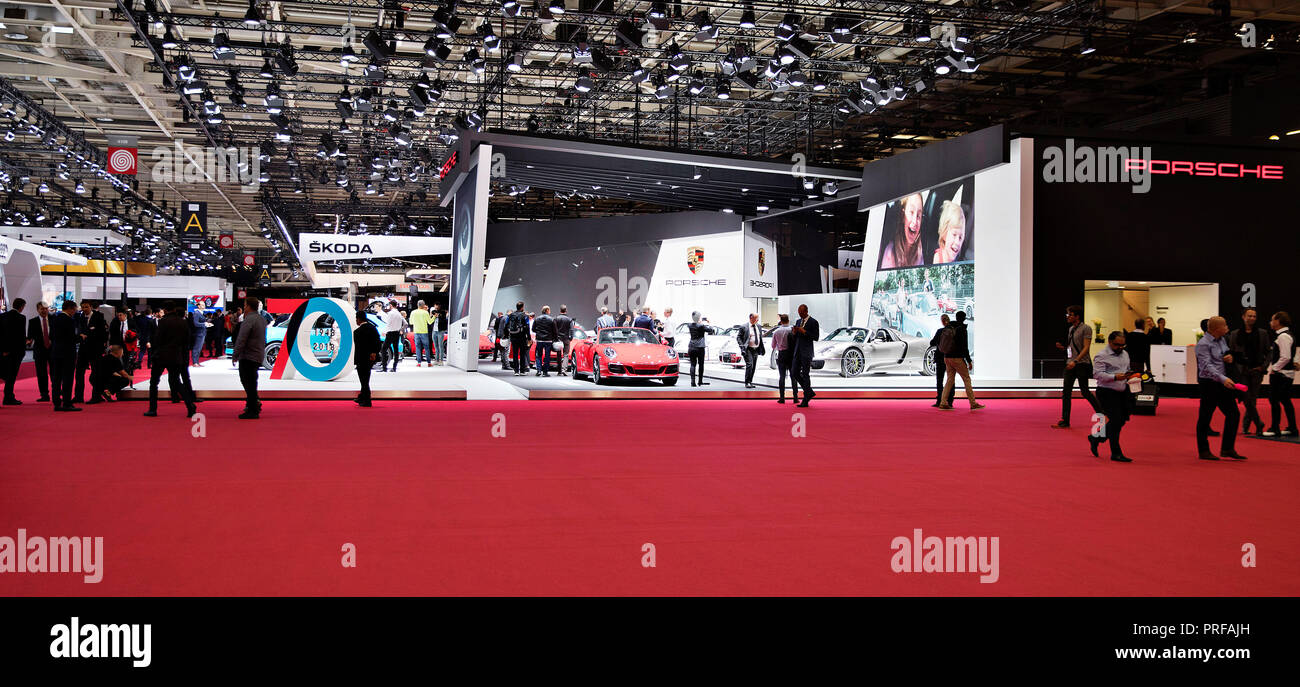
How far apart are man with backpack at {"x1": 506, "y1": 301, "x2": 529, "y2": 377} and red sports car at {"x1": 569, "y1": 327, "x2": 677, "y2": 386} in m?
3.11

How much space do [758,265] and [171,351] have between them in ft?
77.0

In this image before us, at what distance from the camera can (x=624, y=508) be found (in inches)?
243

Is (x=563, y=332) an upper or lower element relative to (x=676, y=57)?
lower

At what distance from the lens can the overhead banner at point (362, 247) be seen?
32.3m

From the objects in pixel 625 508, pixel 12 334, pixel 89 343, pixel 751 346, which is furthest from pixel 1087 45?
pixel 12 334

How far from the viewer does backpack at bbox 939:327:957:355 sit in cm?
1389

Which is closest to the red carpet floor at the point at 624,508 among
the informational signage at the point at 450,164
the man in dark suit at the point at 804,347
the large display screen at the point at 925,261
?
the man in dark suit at the point at 804,347

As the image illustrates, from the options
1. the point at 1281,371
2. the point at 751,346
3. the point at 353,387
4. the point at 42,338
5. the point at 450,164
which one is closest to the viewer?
the point at 1281,371

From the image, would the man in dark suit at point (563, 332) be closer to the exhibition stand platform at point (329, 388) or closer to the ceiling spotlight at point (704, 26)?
the exhibition stand platform at point (329, 388)

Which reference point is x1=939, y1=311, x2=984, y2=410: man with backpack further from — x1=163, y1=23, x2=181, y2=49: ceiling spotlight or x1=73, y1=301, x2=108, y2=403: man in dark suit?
x1=163, y1=23, x2=181, y2=49: ceiling spotlight

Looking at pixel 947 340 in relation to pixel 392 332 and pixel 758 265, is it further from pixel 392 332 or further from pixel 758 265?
pixel 758 265

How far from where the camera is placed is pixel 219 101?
27.3 m
